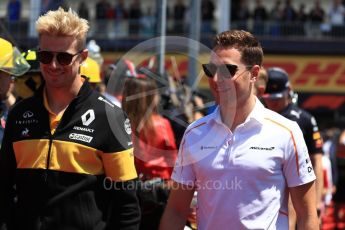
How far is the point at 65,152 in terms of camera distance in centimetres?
391

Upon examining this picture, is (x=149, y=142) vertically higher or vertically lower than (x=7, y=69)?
lower

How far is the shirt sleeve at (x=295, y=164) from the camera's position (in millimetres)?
3941

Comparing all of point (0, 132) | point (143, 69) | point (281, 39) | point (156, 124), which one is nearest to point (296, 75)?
point (281, 39)

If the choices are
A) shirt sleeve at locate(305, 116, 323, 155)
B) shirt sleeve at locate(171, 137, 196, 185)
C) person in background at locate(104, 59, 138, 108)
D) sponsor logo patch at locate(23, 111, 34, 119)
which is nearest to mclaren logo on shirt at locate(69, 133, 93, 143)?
sponsor logo patch at locate(23, 111, 34, 119)

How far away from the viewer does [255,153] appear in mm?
3938

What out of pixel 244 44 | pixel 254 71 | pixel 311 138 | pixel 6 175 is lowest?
pixel 311 138

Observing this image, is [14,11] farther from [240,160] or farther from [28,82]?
[240,160]

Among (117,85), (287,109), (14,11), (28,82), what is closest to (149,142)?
(117,85)

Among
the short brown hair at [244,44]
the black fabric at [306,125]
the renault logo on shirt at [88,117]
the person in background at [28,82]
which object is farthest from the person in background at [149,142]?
the short brown hair at [244,44]

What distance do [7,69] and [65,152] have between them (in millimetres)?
1415

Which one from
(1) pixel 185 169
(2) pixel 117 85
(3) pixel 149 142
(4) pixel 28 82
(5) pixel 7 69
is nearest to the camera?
(1) pixel 185 169

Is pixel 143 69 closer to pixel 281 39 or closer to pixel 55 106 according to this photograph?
pixel 55 106

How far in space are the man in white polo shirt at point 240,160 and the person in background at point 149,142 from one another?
172 centimetres

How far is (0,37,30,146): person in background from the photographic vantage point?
5004 millimetres
